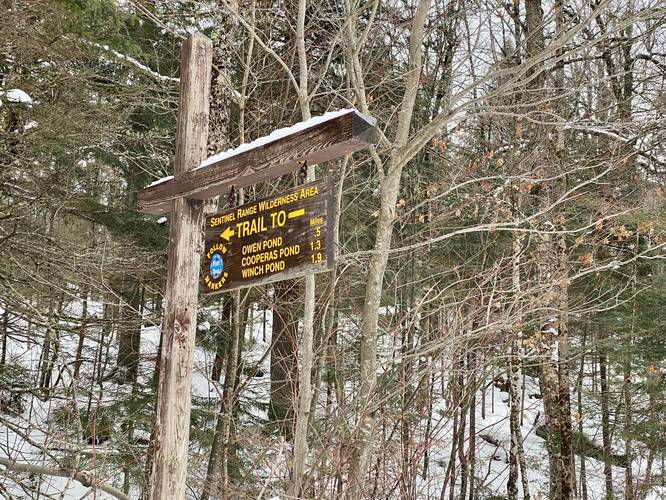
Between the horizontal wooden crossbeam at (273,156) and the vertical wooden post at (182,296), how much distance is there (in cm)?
17

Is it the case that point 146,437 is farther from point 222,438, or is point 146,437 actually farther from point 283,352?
point 222,438

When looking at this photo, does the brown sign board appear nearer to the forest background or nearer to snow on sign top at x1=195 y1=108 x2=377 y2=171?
snow on sign top at x1=195 y1=108 x2=377 y2=171

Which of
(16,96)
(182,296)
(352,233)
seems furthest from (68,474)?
(352,233)

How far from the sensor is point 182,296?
143 inches

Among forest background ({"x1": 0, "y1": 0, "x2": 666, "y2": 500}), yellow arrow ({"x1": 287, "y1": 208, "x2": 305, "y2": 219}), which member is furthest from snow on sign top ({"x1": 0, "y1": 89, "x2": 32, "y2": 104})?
yellow arrow ({"x1": 287, "y1": 208, "x2": 305, "y2": 219})

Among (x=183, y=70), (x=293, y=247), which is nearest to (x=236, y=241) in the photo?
(x=293, y=247)

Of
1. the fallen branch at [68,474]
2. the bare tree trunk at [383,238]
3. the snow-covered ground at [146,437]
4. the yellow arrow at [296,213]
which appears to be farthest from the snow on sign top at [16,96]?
the yellow arrow at [296,213]

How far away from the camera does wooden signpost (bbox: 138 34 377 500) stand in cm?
281

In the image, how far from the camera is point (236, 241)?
328 centimetres

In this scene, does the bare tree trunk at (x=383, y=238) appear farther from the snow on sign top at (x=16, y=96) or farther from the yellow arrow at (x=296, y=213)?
the snow on sign top at (x=16, y=96)

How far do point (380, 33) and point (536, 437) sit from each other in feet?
39.8

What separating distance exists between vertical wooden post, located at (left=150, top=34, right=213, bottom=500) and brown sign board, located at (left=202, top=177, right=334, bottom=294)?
249 mm

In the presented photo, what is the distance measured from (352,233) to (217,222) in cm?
576

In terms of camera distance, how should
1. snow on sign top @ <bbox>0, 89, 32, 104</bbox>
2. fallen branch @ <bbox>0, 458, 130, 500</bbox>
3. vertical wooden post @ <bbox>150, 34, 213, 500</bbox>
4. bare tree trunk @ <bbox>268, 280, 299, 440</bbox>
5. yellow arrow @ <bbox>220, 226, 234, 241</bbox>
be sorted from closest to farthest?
yellow arrow @ <bbox>220, 226, 234, 241</bbox> < vertical wooden post @ <bbox>150, 34, 213, 500</bbox> < fallen branch @ <bbox>0, 458, 130, 500</bbox> < snow on sign top @ <bbox>0, 89, 32, 104</bbox> < bare tree trunk @ <bbox>268, 280, 299, 440</bbox>
